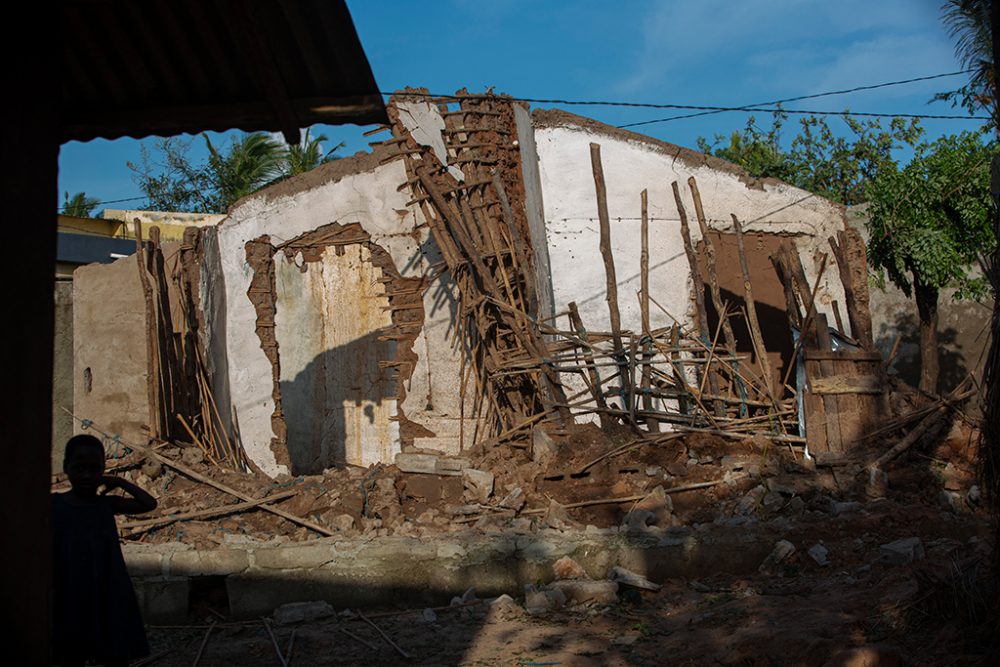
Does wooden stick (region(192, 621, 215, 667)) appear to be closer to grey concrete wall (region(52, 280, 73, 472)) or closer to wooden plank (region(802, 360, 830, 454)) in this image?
wooden plank (region(802, 360, 830, 454))

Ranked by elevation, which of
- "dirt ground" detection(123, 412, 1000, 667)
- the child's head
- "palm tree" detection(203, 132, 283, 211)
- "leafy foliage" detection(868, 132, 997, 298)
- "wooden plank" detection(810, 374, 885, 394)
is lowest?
"dirt ground" detection(123, 412, 1000, 667)

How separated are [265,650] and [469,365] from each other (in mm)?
6449

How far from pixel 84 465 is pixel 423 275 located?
8522mm

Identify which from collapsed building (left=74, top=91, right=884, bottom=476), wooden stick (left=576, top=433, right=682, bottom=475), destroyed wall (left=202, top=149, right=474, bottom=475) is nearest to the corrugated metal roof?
wooden stick (left=576, top=433, right=682, bottom=475)

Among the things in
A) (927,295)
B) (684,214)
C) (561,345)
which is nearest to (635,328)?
(684,214)

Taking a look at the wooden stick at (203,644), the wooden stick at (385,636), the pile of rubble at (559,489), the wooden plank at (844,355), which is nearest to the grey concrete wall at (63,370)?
the pile of rubble at (559,489)

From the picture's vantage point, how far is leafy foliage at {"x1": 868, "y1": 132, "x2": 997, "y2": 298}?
1262 cm

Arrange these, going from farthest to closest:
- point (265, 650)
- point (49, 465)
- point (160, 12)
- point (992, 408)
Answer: point (265, 650) < point (992, 408) < point (160, 12) < point (49, 465)

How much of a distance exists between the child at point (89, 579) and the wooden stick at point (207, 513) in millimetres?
4182

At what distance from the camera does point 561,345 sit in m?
10.6

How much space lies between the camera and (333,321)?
1301cm

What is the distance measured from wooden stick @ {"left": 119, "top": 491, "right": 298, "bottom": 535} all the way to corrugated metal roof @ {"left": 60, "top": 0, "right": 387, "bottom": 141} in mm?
5168

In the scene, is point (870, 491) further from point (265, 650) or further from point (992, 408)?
point (265, 650)

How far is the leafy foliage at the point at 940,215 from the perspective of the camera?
1262cm
